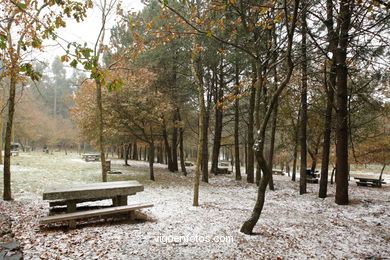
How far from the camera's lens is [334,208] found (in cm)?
711

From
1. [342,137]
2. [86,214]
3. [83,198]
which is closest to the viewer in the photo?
[86,214]

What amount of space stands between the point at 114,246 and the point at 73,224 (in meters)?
1.34

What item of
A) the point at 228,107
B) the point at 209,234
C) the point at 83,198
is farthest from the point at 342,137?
the point at 83,198

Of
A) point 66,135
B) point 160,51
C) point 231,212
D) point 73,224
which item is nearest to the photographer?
point 73,224

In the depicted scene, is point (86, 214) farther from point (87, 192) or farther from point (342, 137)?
point (342, 137)

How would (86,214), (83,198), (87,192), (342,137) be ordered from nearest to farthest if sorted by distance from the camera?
(86,214)
(87,192)
(83,198)
(342,137)

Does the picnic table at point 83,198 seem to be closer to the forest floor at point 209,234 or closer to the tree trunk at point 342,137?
the forest floor at point 209,234

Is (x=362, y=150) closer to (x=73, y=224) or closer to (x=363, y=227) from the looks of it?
(x=363, y=227)

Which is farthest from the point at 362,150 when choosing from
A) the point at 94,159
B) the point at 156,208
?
the point at 94,159

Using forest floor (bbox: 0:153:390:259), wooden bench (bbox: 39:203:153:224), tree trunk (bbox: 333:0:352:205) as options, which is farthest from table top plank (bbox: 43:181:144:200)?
tree trunk (bbox: 333:0:352:205)

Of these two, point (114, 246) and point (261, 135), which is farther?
point (261, 135)

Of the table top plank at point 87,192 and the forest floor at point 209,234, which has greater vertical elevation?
the table top plank at point 87,192

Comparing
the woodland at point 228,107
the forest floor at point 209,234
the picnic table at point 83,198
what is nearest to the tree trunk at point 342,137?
the woodland at point 228,107

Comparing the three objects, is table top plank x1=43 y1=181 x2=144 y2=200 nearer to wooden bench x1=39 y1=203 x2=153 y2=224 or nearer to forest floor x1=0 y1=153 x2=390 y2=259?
wooden bench x1=39 y1=203 x2=153 y2=224
